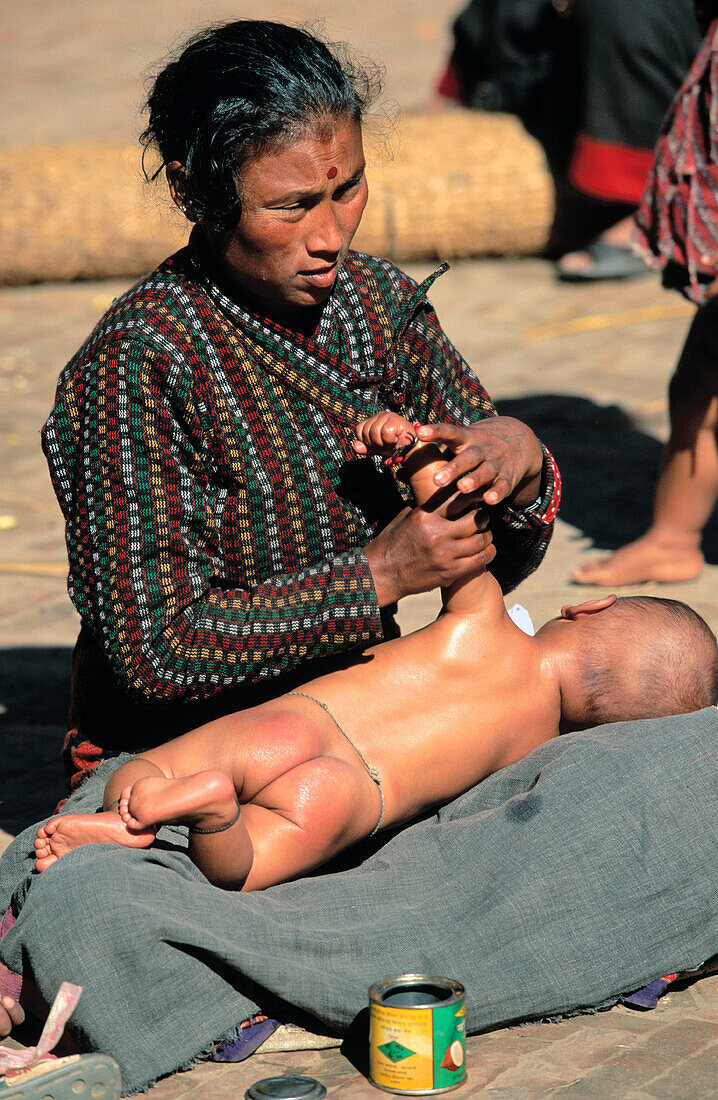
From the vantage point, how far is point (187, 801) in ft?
7.17

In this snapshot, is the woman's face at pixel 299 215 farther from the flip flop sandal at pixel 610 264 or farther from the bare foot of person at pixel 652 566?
the flip flop sandal at pixel 610 264

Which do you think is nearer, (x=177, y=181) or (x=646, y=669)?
(x=177, y=181)

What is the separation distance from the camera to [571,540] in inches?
189

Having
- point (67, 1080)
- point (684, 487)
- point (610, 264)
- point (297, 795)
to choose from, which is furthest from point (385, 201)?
point (67, 1080)

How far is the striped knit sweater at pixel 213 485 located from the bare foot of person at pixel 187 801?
0.34 metres

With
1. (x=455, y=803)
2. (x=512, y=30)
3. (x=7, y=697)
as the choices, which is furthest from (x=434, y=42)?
(x=455, y=803)

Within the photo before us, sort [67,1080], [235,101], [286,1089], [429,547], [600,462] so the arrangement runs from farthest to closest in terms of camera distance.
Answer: [600,462] → [429,547] → [235,101] → [286,1089] → [67,1080]

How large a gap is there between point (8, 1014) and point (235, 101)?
1.65m

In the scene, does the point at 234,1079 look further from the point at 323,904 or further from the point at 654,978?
the point at 654,978

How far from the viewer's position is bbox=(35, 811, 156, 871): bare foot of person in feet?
7.74

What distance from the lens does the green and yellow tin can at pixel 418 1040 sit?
2.11 metres

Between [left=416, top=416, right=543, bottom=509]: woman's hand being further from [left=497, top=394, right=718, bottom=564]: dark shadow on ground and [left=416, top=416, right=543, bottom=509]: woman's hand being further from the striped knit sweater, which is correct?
[left=497, top=394, right=718, bottom=564]: dark shadow on ground

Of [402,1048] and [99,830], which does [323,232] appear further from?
[402,1048]

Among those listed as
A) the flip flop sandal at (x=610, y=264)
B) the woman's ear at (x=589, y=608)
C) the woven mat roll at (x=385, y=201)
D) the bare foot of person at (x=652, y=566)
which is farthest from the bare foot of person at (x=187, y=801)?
the flip flop sandal at (x=610, y=264)
